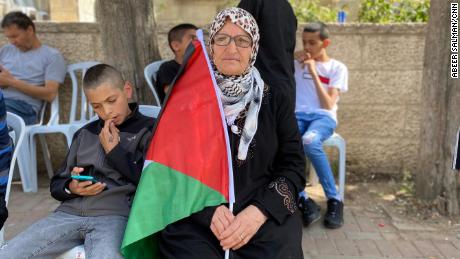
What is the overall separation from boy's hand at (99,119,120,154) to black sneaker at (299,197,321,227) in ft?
6.21

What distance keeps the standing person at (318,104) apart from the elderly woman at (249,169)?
144 centimetres

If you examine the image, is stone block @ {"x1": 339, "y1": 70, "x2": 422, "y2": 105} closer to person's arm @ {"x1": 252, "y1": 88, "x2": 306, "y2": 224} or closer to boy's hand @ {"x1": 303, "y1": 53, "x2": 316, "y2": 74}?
boy's hand @ {"x1": 303, "y1": 53, "x2": 316, "y2": 74}

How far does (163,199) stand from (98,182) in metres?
0.38

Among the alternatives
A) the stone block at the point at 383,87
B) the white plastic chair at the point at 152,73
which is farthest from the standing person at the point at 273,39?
the stone block at the point at 383,87

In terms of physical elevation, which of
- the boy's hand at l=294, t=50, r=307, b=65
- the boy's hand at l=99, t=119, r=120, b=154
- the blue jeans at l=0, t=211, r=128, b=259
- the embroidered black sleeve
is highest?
the boy's hand at l=294, t=50, r=307, b=65

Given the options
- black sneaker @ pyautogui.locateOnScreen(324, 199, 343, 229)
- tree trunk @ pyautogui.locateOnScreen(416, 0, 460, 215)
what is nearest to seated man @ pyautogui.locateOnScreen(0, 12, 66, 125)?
black sneaker @ pyautogui.locateOnScreen(324, 199, 343, 229)

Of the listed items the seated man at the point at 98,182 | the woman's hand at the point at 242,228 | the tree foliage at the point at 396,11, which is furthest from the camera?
the tree foliage at the point at 396,11

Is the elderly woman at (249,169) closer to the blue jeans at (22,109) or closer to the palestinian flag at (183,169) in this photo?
the palestinian flag at (183,169)

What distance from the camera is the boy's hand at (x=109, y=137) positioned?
84.4 inches

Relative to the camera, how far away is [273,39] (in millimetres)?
2885

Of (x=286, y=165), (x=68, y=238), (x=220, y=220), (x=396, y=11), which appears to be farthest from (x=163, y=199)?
(x=396, y=11)

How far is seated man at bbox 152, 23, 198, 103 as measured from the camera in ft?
12.2

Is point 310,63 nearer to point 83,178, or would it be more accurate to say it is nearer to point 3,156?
point 83,178

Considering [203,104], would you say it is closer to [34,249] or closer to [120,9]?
[34,249]
